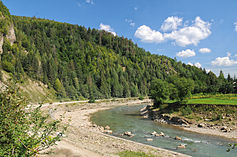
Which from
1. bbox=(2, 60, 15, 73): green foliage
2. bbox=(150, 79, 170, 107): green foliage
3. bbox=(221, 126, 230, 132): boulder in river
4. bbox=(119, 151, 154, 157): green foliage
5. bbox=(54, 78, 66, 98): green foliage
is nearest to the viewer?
bbox=(119, 151, 154, 157): green foliage

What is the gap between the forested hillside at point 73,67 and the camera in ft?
303

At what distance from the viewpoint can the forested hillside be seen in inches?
3634

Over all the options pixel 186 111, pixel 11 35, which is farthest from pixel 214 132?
pixel 11 35

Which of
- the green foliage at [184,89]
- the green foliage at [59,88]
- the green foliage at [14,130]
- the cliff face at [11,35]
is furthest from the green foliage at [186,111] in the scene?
the cliff face at [11,35]

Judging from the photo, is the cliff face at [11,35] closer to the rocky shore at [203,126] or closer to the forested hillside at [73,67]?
the forested hillside at [73,67]

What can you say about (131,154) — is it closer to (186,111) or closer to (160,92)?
(186,111)

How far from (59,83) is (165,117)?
244 ft

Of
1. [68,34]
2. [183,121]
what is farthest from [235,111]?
[68,34]

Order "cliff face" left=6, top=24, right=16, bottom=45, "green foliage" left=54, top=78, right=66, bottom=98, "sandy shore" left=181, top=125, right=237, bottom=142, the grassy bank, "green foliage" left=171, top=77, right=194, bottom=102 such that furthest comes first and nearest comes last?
"green foliage" left=54, top=78, right=66, bottom=98 → "cliff face" left=6, top=24, right=16, bottom=45 → "green foliage" left=171, top=77, right=194, bottom=102 → the grassy bank → "sandy shore" left=181, top=125, right=237, bottom=142

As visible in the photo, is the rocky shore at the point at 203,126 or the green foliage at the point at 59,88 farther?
the green foliage at the point at 59,88

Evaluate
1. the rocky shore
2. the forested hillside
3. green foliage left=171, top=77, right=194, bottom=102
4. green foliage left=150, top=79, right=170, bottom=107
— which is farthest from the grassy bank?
the forested hillside

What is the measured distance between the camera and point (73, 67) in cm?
13912

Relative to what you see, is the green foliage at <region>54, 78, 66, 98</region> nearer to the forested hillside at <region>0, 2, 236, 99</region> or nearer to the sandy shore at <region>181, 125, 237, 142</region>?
the forested hillside at <region>0, 2, 236, 99</region>

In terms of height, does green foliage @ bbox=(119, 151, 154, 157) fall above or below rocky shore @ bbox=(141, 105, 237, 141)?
above
